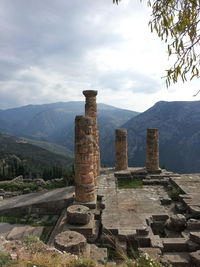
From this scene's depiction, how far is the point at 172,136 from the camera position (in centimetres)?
14250

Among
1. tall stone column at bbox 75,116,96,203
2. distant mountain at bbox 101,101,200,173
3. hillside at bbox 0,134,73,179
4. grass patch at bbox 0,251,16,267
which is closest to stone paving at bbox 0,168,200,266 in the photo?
tall stone column at bbox 75,116,96,203

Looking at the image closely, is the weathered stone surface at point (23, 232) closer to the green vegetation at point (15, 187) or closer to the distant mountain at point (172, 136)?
the green vegetation at point (15, 187)

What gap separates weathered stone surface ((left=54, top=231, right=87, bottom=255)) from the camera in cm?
786

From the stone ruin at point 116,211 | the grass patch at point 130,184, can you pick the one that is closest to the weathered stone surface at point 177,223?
the stone ruin at point 116,211

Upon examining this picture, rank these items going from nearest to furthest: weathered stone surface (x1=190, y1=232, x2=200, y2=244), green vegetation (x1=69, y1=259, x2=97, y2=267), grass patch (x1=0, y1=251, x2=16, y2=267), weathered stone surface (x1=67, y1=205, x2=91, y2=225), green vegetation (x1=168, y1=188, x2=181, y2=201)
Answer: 1. grass patch (x1=0, y1=251, x2=16, y2=267)
2. green vegetation (x1=69, y1=259, x2=97, y2=267)
3. weathered stone surface (x1=190, y1=232, x2=200, y2=244)
4. weathered stone surface (x1=67, y1=205, x2=91, y2=225)
5. green vegetation (x1=168, y1=188, x2=181, y2=201)

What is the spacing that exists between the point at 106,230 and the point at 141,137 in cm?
14468

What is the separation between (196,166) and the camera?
118m

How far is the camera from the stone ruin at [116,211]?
8.41 m

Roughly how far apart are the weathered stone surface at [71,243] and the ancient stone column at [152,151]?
1323 centimetres

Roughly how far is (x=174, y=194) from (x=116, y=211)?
4414mm

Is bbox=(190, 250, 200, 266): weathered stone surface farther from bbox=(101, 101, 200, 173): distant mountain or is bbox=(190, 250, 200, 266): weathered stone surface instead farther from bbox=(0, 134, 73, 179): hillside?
bbox=(101, 101, 200, 173): distant mountain

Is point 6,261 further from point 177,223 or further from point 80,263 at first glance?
point 177,223

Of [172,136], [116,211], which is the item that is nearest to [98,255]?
[116,211]

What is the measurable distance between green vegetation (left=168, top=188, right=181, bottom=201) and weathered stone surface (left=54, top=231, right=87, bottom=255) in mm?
7290
